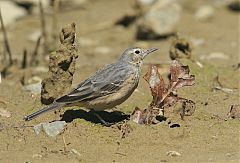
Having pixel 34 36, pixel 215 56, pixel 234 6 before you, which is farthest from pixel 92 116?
pixel 234 6

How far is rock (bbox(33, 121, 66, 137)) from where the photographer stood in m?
7.08

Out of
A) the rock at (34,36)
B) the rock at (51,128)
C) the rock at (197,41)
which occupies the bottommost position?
the rock at (34,36)

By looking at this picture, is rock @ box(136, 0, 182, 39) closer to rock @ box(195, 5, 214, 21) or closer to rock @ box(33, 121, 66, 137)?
rock @ box(195, 5, 214, 21)

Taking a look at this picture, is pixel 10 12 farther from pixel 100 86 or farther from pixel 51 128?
pixel 51 128

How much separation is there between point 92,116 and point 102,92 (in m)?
0.40

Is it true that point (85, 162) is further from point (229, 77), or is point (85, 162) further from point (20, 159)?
Answer: point (229, 77)

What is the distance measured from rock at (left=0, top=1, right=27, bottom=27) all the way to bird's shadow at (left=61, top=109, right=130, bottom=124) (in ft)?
22.7

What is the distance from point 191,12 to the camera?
15.3 m

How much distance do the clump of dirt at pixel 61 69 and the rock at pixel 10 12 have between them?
264 inches

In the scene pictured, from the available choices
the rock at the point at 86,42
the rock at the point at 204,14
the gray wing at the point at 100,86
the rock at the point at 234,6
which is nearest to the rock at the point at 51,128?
the gray wing at the point at 100,86

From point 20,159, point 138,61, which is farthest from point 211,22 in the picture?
point 20,159

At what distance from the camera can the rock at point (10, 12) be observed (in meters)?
14.5

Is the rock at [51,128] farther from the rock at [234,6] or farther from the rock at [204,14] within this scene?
the rock at [234,6]

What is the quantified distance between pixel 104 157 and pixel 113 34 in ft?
24.2
